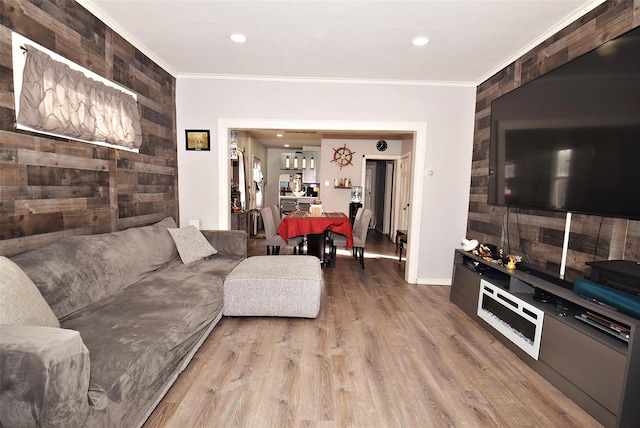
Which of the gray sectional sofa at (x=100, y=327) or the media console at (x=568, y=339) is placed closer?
the gray sectional sofa at (x=100, y=327)

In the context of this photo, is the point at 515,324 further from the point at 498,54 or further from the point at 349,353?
the point at 498,54

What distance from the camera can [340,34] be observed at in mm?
2590

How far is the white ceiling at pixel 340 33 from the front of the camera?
2205mm

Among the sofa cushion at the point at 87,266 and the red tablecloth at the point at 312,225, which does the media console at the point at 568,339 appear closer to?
the red tablecloth at the point at 312,225

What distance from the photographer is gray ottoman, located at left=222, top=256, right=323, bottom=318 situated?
2.55 metres

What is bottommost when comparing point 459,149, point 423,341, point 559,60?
point 423,341

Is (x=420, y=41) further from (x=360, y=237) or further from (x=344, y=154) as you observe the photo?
(x=344, y=154)

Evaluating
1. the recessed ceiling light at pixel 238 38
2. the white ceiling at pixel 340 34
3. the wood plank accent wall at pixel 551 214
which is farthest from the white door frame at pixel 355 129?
the recessed ceiling light at pixel 238 38

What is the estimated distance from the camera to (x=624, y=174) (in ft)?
5.21

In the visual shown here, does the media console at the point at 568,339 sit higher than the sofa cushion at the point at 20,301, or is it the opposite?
the sofa cushion at the point at 20,301

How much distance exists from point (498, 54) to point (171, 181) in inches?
154

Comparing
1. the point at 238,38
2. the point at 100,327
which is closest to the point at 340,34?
the point at 238,38

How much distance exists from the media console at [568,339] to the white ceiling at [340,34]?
204 centimetres

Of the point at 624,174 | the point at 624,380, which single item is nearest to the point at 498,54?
the point at 624,174
